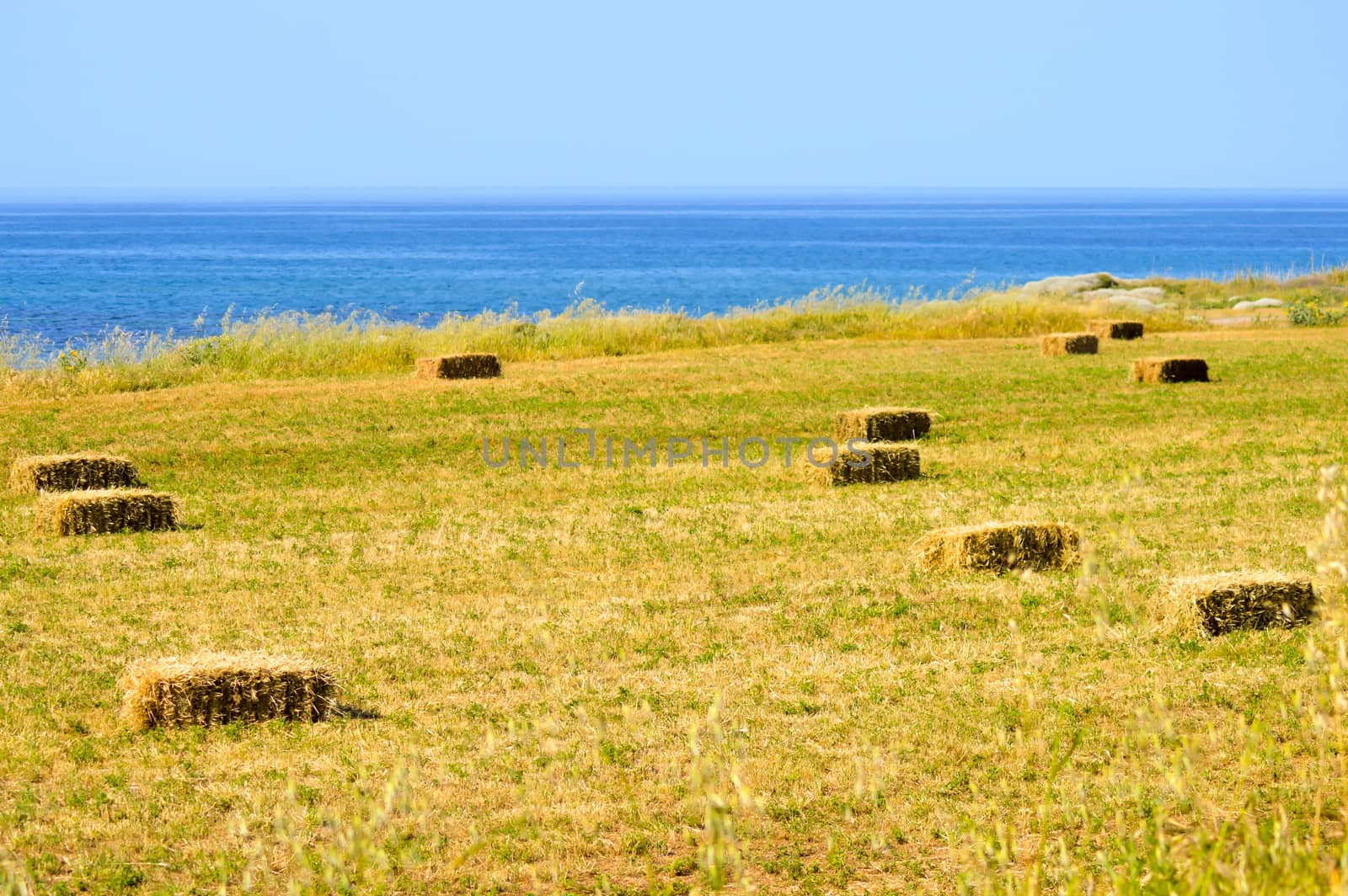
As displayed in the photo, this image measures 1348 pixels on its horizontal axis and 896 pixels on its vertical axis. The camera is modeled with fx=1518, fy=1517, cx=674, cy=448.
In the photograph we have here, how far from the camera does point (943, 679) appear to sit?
9461mm

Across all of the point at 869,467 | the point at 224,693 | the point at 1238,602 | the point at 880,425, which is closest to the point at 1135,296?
the point at 880,425

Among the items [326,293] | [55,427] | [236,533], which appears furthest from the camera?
[326,293]

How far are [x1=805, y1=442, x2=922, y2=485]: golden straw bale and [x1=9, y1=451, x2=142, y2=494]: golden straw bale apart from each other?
809cm

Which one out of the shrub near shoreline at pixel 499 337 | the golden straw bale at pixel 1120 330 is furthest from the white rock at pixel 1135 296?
the golden straw bale at pixel 1120 330

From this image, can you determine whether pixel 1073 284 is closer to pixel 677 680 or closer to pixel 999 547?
pixel 999 547

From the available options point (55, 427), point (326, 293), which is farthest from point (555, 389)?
point (326, 293)

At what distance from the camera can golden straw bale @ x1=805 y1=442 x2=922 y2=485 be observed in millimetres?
17703

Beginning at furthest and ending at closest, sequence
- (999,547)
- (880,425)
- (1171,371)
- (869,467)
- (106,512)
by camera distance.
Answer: (1171,371) → (880,425) → (869,467) → (106,512) → (999,547)

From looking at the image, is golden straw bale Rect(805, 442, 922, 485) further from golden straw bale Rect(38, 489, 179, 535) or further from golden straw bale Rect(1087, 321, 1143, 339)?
golden straw bale Rect(1087, 321, 1143, 339)

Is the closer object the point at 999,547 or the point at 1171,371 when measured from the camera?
the point at 999,547

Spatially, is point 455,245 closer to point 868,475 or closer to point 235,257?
point 235,257

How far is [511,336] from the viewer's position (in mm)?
34875

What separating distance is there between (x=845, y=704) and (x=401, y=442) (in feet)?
45.1

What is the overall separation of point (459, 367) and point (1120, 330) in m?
16.9
